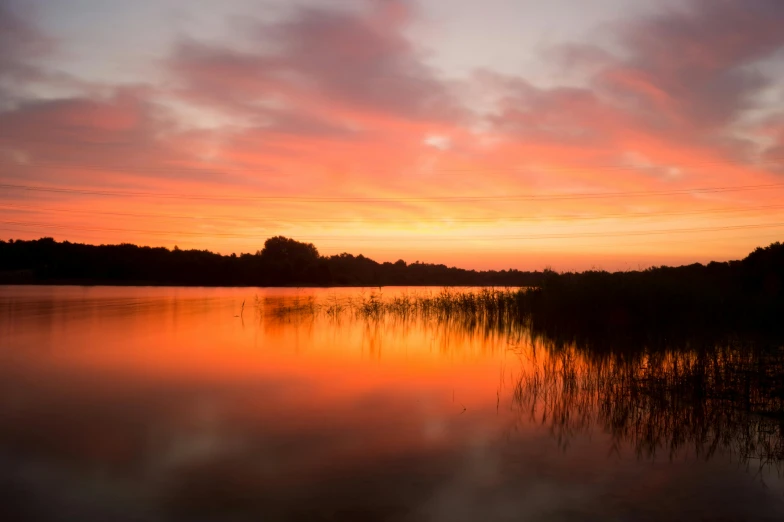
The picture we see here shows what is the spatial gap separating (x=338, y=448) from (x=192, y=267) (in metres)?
69.9

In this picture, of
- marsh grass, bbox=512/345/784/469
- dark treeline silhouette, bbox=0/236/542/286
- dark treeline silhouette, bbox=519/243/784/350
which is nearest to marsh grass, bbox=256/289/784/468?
marsh grass, bbox=512/345/784/469

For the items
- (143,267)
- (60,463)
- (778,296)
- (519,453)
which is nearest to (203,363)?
(60,463)

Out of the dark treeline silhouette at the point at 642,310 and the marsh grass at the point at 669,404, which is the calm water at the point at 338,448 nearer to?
the marsh grass at the point at 669,404

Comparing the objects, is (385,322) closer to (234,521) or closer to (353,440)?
(353,440)

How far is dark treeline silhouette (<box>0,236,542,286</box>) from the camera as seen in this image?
2520 inches

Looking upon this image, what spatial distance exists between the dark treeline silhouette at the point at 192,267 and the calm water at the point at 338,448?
57513 mm

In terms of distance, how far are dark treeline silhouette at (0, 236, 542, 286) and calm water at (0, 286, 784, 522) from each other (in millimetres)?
57513

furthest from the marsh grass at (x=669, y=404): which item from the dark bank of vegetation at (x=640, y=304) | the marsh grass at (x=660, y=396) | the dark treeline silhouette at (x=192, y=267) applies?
the dark treeline silhouette at (x=192, y=267)

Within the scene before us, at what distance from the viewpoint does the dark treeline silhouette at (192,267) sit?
64000mm

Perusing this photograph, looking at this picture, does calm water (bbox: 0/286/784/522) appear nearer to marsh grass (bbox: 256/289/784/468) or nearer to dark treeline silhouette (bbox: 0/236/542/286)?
marsh grass (bbox: 256/289/784/468)

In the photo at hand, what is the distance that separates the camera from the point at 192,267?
236ft

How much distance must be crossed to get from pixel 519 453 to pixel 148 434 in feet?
17.0

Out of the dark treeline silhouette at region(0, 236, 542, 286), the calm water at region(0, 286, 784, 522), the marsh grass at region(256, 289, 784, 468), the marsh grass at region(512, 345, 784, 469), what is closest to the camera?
the calm water at region(0, 286, 784, 522)

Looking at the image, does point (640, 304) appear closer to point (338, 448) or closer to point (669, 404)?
point (669, 404)
